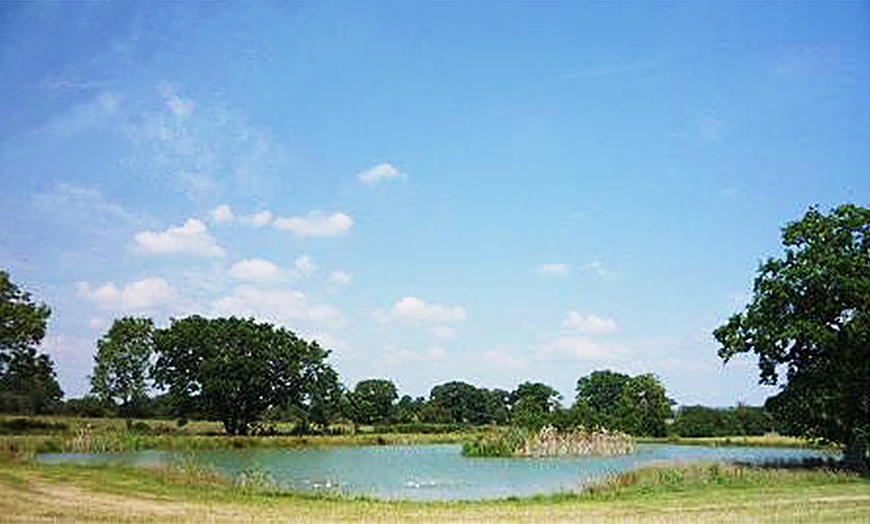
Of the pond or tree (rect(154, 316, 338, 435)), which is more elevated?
tree (rect(154, 316, 338, 435))

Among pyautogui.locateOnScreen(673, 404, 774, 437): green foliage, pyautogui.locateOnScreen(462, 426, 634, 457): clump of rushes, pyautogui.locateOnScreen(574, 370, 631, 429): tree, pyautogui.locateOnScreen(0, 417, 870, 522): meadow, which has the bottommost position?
pyautogui.locateOnScreen(0, 417, 870, 522): meadow

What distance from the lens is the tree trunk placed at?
33.9 m

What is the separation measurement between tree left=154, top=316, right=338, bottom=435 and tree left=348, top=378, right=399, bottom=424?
1097 inches

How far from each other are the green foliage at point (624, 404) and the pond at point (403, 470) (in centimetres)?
2943

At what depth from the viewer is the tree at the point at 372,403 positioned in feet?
351

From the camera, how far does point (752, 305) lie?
124 ft

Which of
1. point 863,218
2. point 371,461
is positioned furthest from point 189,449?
point 863,218

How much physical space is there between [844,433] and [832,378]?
7.38 ft

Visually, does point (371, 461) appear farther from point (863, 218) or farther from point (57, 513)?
point (57, 513)

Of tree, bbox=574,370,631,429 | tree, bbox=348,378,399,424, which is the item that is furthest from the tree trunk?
tree, bbox=574,370,631,429

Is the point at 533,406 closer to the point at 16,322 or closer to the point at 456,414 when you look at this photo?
the point at 456,414

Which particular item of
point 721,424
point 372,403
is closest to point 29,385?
point 372,403

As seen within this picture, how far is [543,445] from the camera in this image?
60562 millimetres

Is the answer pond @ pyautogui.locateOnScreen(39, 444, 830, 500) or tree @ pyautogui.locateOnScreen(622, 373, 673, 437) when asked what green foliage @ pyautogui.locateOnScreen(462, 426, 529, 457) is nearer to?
A: pond @ pyautogui.locateOnScreen(39, 444, 830, 500)
